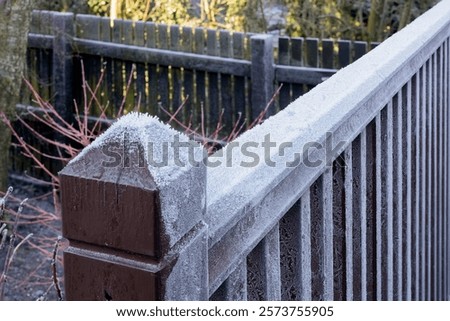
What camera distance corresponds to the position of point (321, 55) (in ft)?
22.2

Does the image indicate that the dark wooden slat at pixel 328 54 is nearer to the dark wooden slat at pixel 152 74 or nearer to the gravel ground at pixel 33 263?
the dark wooden slat at pixel 152 74

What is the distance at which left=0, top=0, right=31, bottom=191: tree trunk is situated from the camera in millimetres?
6184

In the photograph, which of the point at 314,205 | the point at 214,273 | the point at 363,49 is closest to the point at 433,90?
the point at 314,205

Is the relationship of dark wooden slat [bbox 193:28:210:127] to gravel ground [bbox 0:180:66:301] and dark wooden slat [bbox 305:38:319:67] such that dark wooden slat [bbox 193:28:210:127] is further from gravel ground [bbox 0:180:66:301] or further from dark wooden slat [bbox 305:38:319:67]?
gravel ground [bbox 0:180:66:301]

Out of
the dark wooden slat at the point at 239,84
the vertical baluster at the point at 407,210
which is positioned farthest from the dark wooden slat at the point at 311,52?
the vertical baluster at the point at 407,210

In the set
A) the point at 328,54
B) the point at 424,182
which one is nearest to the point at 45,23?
the point at 328,54

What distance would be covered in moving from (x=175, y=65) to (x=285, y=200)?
613 centimetres

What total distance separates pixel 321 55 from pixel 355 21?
186cm

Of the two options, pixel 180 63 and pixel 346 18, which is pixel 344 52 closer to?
pixel 180 63

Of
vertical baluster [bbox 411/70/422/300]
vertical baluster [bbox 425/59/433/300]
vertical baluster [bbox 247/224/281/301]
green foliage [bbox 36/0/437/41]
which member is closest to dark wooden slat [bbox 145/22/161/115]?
green foliage [bbox 36/0/437/41]

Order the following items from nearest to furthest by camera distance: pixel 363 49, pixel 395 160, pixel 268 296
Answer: pixel 268 296
pixel 395 160
pixel 363 49

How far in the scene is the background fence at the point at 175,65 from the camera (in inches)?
265

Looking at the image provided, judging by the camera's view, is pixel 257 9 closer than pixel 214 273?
No

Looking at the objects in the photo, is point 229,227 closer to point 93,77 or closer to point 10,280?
point 10,280
